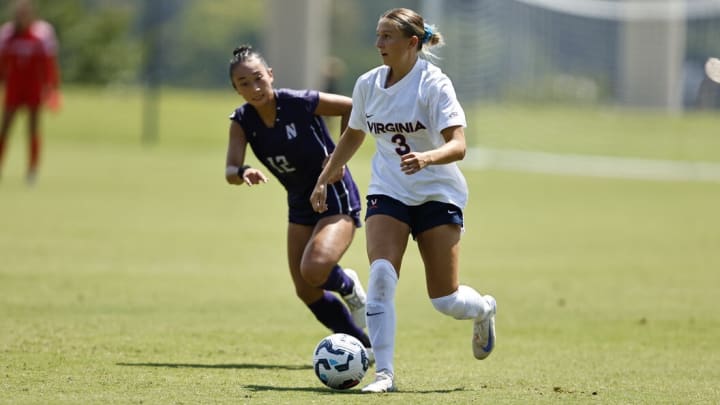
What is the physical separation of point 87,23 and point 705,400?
37392 mm

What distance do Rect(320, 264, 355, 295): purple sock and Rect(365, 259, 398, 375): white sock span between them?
1.25 metres

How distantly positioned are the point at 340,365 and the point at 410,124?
1.35m

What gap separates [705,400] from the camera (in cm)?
Result: 644

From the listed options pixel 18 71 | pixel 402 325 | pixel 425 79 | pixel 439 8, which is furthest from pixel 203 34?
pixel 425 79

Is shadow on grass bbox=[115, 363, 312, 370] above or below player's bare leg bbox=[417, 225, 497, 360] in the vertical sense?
below

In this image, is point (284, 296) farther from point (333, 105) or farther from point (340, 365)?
point (340, 365)

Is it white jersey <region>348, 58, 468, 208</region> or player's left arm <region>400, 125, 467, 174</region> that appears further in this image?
white jersey <region>348, 58, 468, 208</region>

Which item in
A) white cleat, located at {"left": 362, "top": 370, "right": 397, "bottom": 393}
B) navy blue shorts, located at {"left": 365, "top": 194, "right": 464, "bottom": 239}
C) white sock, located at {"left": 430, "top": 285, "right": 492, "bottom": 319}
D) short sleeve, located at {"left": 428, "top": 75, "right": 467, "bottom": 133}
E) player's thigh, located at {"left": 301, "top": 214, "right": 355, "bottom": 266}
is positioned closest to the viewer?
white cleat, located at {"left": 362, "top": 370, "right": 397, "bottom": 393}

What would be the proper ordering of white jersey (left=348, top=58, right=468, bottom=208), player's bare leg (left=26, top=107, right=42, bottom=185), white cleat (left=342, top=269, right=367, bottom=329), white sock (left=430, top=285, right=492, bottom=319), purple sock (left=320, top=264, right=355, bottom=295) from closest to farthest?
white jersey (left=348, top=58, right=468, bottom=208) → white sock (left=430, top=285, right=492, bottom=319) → purple sock (left=320, top=264, right=355, bottom=295) → white cleat (left=342, top=269, right=367, bottom=329) → player's bare leg (left=26, top=107, right=42, bottom=185)

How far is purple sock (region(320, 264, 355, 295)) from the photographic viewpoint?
26.2 ft

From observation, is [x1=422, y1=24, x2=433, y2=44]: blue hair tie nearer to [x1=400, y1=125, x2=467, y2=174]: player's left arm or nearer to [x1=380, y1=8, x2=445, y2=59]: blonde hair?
[x1=380, y1=8, x2=445, y2=59]: blonde hair

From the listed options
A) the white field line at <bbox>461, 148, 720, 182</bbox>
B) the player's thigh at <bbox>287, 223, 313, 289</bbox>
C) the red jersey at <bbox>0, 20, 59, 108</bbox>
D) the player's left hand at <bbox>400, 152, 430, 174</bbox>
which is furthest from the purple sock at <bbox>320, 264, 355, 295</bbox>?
the white field line at <bbox>461, 148, 720, 182</bbox>

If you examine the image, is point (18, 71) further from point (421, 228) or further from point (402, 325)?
point (421, 228)

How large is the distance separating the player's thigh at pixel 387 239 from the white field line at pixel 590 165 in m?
19.6
